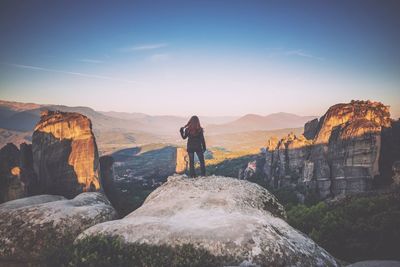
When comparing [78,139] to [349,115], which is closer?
[78,139]

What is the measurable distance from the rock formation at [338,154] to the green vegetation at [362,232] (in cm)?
4268

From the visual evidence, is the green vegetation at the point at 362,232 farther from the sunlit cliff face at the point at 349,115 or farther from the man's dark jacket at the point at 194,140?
the sunlit cliff face at the point at 349,115

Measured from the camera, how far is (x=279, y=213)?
44.0 ft

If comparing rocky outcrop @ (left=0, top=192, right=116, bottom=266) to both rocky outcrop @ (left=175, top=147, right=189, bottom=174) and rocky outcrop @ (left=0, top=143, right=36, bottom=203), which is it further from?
rocky outcrop @ (left=175, top=147, right=189, bottom=174)

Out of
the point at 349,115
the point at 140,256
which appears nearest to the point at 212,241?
the point at 140,256

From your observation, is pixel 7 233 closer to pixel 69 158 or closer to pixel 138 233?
pixel 138 233

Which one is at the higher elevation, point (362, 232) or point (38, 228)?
point (38, 228)

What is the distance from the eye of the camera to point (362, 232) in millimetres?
24359

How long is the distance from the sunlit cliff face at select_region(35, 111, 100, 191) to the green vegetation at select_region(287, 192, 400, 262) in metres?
69.3

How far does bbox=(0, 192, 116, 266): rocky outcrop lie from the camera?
10992 millimetres

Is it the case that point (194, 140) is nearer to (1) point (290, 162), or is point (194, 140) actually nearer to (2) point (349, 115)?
(2) point (349, 115)

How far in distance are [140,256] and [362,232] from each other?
25738 millimetres

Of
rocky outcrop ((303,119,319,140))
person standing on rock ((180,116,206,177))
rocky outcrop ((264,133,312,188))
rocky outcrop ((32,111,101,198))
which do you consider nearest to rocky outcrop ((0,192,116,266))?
person standing on rock ((180,116,206,177))

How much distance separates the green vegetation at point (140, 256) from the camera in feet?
22.6
